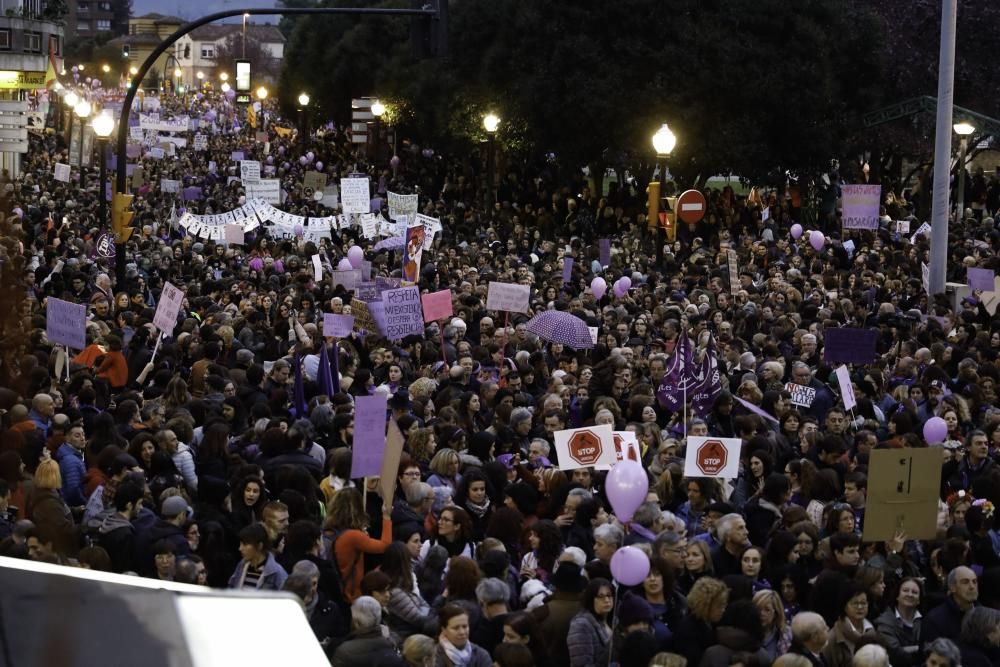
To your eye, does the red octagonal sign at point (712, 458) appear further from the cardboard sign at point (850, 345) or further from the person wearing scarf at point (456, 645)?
the cardboard sign at point (850, 345)

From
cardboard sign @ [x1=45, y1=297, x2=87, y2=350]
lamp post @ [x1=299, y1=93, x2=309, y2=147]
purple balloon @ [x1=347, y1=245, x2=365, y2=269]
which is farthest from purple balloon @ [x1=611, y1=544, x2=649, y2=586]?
lamp post @ [x1=299, y1=93, x2=309, y2=147]

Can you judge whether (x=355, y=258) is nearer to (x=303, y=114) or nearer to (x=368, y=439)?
(x=368, y=439)

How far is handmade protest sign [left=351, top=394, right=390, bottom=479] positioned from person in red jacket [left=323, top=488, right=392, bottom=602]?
63 centimetres

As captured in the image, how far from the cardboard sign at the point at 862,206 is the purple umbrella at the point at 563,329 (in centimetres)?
1209

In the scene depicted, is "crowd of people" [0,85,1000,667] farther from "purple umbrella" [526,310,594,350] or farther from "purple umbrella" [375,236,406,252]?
"purple umbrella" [375,236,406,252]

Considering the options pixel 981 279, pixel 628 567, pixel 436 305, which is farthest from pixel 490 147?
pixel 628 567

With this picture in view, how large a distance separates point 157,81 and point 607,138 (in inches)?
5761

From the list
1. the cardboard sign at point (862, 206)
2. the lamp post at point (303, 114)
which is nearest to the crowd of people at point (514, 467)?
the cardboard sign at point (862, 206)

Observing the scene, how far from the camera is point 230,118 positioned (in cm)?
9694

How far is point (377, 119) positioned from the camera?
6062 cm

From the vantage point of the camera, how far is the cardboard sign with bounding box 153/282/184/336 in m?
14.7

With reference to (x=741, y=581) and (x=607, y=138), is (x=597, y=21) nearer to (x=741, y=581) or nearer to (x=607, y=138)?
(x=607, y=138)

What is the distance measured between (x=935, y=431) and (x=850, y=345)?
305 cm

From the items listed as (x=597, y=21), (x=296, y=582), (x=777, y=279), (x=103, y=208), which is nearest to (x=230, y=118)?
(x=597, y=21)
